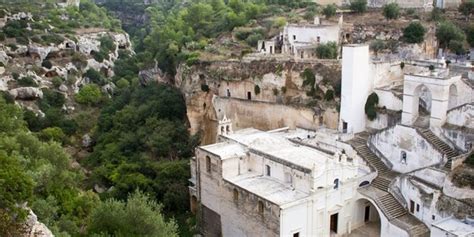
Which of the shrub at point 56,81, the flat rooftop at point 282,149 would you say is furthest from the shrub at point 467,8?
the shrub at point 56,81

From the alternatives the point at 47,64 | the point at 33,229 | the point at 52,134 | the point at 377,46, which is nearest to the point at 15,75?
the point at 47,64

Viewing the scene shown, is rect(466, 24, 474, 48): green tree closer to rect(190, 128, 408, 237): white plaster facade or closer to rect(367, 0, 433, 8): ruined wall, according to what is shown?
rect(367, 0, 433, 8): ruined wall

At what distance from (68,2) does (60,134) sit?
5942 centimetres

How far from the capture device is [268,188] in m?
27.2

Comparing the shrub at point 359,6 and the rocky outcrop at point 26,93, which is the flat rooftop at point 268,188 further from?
the rocky outcrop at point 26,93

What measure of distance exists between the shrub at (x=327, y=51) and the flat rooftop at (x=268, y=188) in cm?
1514

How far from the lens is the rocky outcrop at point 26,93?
54906mm

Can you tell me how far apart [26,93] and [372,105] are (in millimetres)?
39990

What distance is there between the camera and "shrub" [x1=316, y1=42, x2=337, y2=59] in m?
40.2

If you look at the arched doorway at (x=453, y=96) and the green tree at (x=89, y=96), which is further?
the green tree at (x=89, y=96)

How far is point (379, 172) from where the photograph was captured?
28328 mm

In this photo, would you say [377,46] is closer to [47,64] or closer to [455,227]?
[455,227]

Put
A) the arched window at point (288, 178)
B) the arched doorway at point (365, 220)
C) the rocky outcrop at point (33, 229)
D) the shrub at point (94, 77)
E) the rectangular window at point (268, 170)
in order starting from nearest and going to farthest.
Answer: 1. the rocky outcrop at point (33, 229)
2. the arched window at point (288, 178)
3. the arched doorway at point (365, 220)
4. the rectangular window at point (268, 170)
5. the shrub at point (94, 77)

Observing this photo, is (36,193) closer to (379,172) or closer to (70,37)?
(379,172)
